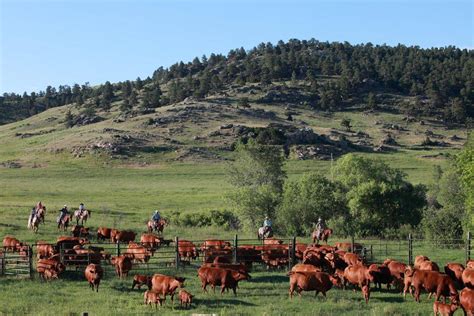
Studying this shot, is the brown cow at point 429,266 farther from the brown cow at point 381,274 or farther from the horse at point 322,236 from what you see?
the horse at point 322,236

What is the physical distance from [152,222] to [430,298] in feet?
65.4

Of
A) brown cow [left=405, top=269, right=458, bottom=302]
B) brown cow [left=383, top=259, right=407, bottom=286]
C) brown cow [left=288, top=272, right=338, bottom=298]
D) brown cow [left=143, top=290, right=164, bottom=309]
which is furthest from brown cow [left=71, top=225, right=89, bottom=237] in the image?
brown cow [left=405, top=269, right=458, bottom=302]

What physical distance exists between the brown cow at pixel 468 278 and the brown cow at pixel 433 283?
1.39m

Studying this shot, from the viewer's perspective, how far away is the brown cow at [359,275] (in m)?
20.0

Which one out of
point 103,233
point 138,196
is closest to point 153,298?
point 103,233

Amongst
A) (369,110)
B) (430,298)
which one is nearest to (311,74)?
(369,110)

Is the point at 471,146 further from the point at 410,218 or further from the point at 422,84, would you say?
the point at 422,84

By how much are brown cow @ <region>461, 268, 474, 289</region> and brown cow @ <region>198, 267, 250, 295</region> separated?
23.9 feet

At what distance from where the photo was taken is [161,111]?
5551 inches

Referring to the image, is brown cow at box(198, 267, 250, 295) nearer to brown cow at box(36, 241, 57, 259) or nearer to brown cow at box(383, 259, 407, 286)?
brown cow at box(383, 259, 407, 286)

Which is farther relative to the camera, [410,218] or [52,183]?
[52,183]

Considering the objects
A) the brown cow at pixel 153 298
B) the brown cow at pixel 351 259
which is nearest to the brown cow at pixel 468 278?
the brown cow at pixel 351 259

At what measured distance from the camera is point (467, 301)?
16922mm

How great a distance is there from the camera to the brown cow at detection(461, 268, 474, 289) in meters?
20.2
